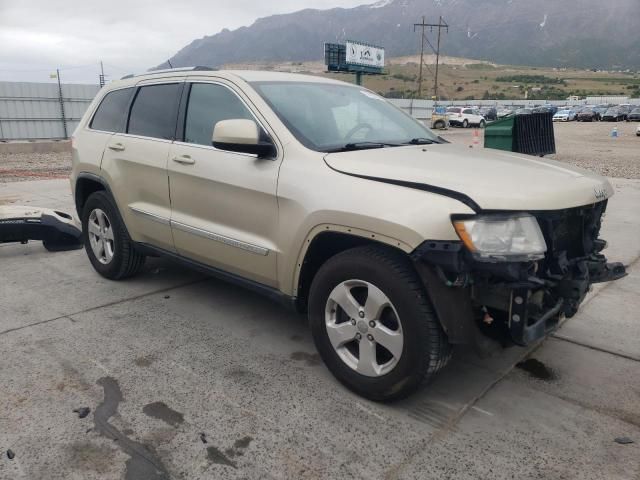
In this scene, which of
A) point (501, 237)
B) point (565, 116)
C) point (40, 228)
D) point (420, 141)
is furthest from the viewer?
point (565, 116)

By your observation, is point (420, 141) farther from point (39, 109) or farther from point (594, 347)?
point (39, 109)

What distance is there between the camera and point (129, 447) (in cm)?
267

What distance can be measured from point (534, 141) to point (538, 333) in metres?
9.17

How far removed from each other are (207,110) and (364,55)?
143 ft

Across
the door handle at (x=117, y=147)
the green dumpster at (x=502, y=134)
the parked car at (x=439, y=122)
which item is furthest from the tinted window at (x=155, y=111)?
the parked car at (x=439, y=122)

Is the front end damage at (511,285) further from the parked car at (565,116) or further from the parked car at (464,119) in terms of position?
the parked car at (565,116)

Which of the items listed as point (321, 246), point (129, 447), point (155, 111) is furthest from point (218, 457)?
point (155, 111)

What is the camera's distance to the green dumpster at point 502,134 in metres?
10.4

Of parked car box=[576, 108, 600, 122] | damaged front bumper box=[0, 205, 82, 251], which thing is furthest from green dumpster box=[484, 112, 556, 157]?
parked car box=[576, 108, 600, 122]

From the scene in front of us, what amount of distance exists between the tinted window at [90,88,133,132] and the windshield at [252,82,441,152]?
164cm

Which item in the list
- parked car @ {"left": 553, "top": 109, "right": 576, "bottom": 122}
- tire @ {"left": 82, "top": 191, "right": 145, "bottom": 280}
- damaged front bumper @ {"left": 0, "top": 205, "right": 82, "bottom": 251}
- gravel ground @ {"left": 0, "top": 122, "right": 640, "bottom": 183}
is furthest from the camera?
parked car @ {"left": 553, "top": 109, "right": 576, "bottom": 122}

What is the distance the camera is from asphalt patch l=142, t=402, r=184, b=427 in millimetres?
2885

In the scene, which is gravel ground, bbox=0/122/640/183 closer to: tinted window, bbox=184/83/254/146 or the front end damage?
tinted window, bbox=184/83/254/146

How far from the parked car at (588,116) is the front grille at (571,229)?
57203 mm
